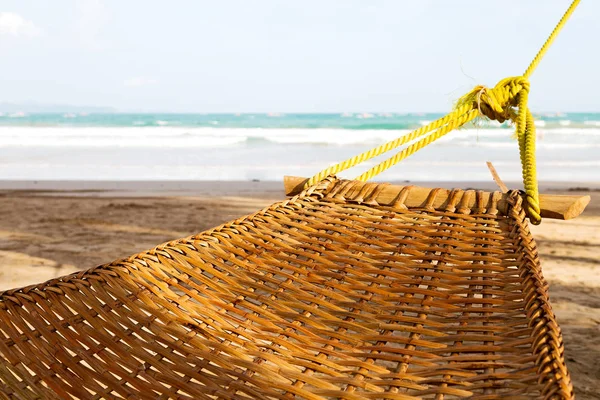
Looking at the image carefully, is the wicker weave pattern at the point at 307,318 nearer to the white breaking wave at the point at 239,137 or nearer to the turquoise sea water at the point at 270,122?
the white breaking wave at the point at 239,137

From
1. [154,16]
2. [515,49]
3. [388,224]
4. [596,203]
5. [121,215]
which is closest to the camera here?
[388,224]

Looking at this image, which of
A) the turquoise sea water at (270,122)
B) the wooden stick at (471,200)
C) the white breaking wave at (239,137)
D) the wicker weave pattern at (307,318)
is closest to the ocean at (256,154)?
the white breaking wave at (239,137)

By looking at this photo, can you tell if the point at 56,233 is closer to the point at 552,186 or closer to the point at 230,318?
the point at 230,318

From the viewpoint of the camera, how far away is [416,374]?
969mm

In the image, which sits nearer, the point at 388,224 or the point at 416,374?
the point at 416,374

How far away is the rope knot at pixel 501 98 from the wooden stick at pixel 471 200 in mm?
247

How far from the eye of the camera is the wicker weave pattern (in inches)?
37.4

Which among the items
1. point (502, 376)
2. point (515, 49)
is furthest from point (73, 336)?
point (515, 49)

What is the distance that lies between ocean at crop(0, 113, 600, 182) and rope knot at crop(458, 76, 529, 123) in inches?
147

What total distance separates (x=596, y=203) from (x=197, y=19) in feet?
64.3

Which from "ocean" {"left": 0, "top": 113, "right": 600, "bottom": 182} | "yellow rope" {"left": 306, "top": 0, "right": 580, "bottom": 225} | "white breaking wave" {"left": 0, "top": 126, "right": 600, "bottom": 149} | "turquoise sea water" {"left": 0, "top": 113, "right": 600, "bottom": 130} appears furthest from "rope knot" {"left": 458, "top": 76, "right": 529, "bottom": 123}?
"turquoise sea water" {"left": 0, "top": 113, "right": 600, "bottom": 130}

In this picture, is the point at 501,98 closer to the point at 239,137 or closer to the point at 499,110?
the point at 499,110

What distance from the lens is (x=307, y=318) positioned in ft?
3.92

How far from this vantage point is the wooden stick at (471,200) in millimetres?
1300
